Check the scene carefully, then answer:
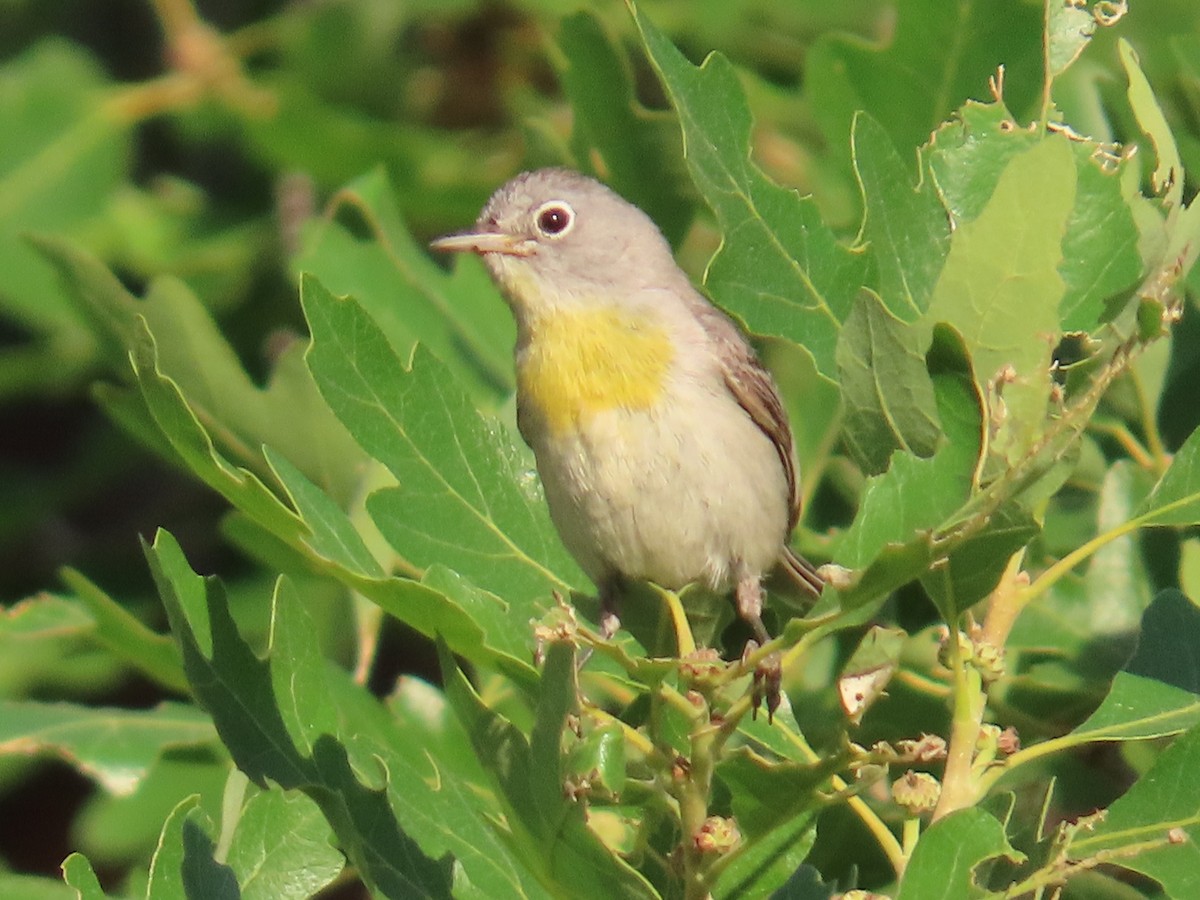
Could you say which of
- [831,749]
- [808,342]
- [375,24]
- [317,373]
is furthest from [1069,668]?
[375,24]

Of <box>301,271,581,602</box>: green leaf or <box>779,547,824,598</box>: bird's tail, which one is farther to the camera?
<box>779,547,824,598</box>: bird's tail

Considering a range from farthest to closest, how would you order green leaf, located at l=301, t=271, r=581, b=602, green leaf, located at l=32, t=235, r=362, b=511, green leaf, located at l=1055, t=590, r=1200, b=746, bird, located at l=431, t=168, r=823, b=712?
bird, located at l=431, t=168, r=823, b=712 < green leaf, located at l=32, t=235, r=362, b=511 < green leaf, located at l=301, t=271, r=581, b=602 < green leaf, located at l=1055, t=590, r=1200, b=746

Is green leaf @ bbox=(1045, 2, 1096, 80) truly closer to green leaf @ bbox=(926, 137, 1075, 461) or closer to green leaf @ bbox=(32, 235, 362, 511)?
green leaf @ bbox=(926, 137, 1075, 461)

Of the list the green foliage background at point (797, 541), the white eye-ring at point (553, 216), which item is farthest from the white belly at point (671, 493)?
the white eye-ring at point (553, 216)

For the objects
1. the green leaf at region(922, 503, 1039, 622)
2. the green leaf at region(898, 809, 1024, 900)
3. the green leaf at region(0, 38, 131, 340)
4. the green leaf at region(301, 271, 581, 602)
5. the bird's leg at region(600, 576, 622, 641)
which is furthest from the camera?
the green leaf at region(0, 38, 131, 340)

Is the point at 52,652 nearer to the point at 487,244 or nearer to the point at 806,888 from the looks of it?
the point at 487,244

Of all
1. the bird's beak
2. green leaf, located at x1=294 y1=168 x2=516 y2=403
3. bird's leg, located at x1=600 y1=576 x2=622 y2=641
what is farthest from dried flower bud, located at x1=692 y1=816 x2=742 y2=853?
the bird's beak

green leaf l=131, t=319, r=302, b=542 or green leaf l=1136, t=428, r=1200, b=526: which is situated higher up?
green leaf l=1136, t=428, r=1200, b=526
